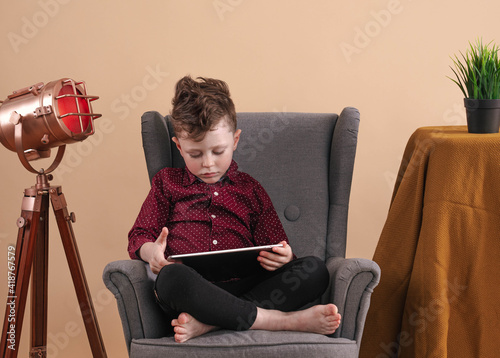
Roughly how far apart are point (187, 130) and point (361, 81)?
3.45 feet

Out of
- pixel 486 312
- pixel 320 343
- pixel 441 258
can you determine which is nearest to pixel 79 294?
pixel 320 343

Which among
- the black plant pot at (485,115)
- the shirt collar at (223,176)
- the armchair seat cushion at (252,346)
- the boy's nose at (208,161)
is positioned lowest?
the armchair seat cushion at (252,346)

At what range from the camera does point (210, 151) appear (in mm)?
1680

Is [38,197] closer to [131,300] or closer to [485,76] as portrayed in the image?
[131,300]

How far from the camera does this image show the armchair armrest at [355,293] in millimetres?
1510

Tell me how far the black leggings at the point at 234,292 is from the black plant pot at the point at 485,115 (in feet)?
2.31

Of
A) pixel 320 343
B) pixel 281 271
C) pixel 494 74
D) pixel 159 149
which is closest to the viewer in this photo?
pixel 320 343

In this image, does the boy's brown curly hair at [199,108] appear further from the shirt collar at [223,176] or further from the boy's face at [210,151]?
the shirt collar at [223,176]

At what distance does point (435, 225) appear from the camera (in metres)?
1.71

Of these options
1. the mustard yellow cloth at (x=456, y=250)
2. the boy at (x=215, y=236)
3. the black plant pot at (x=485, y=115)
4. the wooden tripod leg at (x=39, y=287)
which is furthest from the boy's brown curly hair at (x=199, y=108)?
the black plant pot at (x=485, y=115)

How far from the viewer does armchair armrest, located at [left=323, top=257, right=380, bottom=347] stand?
→ 4.95 feet

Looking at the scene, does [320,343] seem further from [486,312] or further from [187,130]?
[187,130]

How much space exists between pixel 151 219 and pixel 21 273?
1.38 feet

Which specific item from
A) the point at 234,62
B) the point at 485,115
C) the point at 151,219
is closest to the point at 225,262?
the point at 151,219
